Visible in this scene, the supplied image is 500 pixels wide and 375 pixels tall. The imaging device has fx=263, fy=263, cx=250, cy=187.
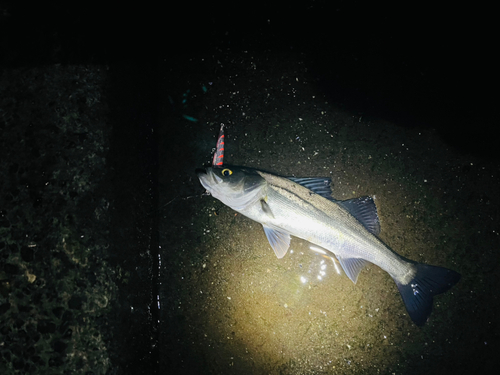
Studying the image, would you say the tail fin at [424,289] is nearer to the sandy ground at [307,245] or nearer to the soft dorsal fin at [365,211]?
the sandy ground at [307,245]

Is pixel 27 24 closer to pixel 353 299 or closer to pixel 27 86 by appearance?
pixel 27 86

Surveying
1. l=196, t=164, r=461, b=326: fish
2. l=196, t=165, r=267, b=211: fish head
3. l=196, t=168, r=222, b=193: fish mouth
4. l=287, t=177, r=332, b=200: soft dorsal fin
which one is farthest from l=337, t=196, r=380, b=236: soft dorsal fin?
l=196, t=168, r=222, b=193: fish mouth

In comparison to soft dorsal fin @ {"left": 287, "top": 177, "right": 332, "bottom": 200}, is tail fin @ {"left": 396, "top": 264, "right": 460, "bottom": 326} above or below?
below

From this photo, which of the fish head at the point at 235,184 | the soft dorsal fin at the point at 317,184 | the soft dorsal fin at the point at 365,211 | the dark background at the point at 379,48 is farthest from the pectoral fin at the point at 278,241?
the dark background at the point at 379,48

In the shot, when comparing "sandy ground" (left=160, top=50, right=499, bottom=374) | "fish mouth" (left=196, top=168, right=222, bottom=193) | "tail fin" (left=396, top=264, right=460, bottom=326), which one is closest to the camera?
"fish mouth" (left=196, top=168, right=222, bottom=193)

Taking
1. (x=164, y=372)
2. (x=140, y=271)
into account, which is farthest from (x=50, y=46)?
(x=164, y=372)

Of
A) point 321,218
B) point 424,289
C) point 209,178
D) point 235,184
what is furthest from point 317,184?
point 424,289

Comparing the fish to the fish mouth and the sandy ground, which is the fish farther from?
the sandy ground

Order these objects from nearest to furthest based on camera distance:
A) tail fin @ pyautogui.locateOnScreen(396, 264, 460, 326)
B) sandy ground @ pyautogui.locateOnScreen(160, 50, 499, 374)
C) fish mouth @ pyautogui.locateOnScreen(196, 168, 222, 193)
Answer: fish mouth @ pyautogui.locateOnScreen(196, 168, 222, 193) → tail fin @ pyautogui.locateOnScreen(396, 264, 460, 326) → sandy ground @ pyautogui.locateOnScreen(160, 50, 499, 374)

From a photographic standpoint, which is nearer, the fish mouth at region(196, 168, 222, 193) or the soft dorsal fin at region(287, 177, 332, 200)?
the fish mouth at region(196, 168, 222, 193)
